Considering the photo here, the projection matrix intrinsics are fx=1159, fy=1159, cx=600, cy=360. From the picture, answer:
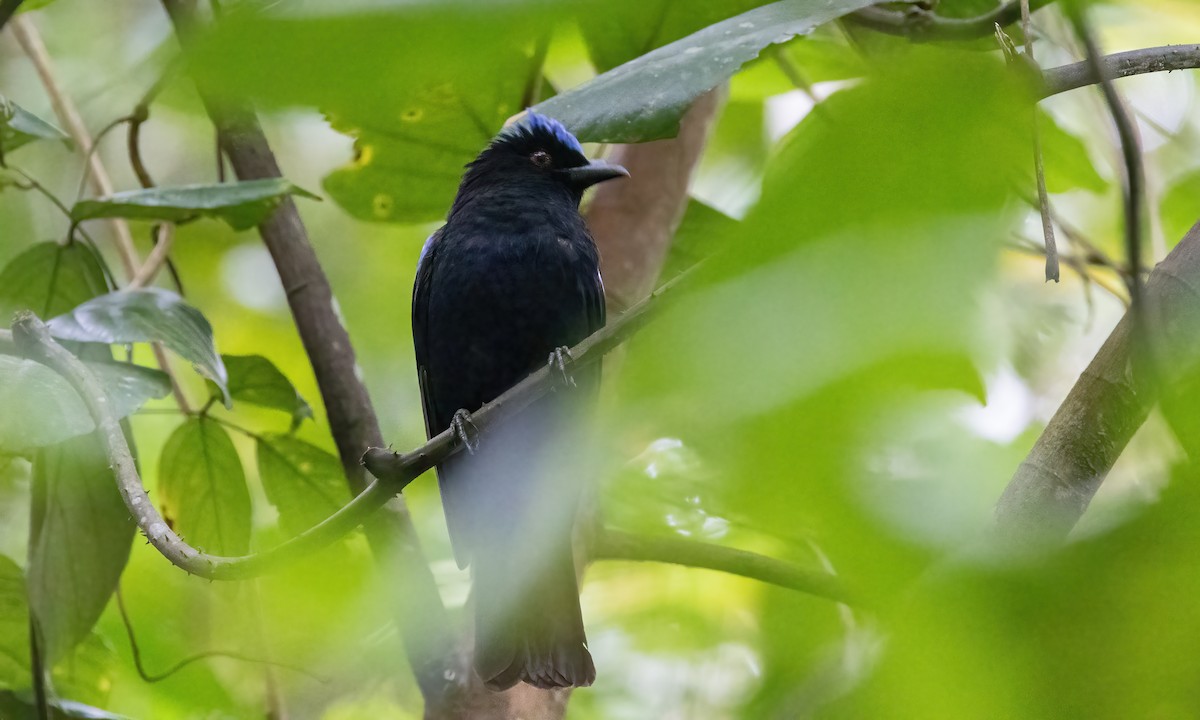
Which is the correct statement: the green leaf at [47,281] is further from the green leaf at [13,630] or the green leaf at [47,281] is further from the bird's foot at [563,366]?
the bird's foot at [563,366]

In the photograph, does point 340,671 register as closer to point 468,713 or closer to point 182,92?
point 468,713

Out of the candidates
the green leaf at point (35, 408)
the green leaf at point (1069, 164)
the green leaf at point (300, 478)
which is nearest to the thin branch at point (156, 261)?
the green leaf at point (300, 478)

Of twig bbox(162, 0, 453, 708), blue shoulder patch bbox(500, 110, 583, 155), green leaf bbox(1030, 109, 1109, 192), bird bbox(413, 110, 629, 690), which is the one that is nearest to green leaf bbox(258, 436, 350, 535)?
twig bbox(162, 0, 453, 708)

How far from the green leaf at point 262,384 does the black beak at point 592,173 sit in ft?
3.41

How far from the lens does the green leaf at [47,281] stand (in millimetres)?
2611

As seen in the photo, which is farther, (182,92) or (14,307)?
(14,307)

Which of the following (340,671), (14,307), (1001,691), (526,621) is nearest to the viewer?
(1001,691)

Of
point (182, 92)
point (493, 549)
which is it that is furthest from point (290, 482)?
point (182, 92)

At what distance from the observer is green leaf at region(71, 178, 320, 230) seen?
2328 millimetres

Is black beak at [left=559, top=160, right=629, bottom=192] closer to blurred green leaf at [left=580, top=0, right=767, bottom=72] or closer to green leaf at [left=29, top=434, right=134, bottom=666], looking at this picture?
blurred green leaf at [left=580, top=0, right=767, bottom=72]

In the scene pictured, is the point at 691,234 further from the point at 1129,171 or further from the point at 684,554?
the point at 1129,171

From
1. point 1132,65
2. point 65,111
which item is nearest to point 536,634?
point 1132,65

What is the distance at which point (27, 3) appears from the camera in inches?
99.0

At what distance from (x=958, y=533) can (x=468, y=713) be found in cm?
236
